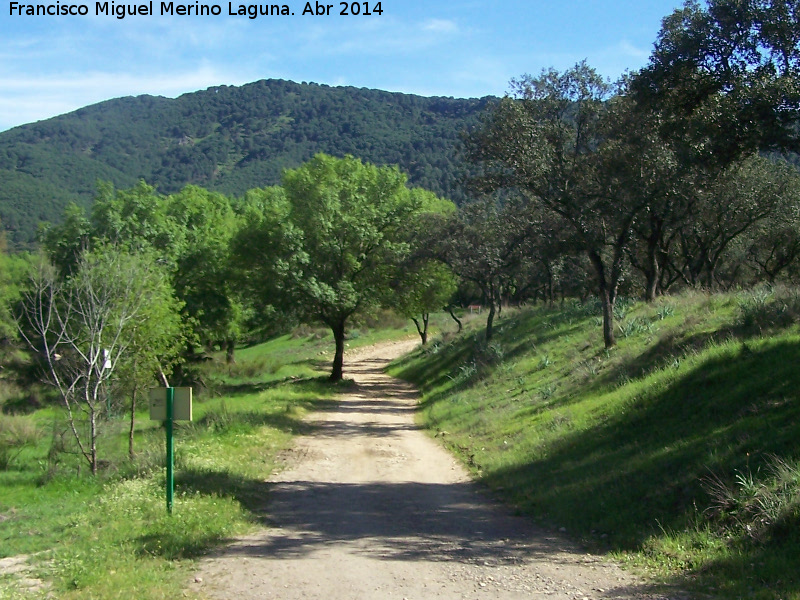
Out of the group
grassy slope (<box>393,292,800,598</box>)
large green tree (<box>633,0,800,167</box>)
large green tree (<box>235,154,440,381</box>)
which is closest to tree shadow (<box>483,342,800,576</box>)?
grassy slope (<box>393,292,800,598</box>)

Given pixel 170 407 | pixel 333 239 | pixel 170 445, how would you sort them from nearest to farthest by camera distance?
pixel 170 445 < pixel 170 407 < pixel 333 239

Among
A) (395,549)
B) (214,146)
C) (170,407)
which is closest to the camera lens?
(395,549)

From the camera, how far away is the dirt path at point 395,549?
275 inches

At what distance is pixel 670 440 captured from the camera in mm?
11102

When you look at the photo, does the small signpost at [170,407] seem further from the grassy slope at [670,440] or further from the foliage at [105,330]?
the foliage at [105,330]

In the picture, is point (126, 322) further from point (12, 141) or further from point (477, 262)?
point (12, 141)

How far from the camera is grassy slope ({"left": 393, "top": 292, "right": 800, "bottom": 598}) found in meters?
7.38

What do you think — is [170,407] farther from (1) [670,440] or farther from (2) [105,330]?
(2) [105,330]

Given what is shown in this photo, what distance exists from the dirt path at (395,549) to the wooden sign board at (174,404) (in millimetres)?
1831

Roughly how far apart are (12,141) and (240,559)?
174 metres

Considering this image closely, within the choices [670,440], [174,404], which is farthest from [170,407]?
[670,440]

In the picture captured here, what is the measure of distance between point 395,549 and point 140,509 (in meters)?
3.52

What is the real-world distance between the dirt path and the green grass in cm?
45

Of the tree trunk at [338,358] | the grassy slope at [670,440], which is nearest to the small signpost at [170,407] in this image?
the grassy slope at [670,440]
